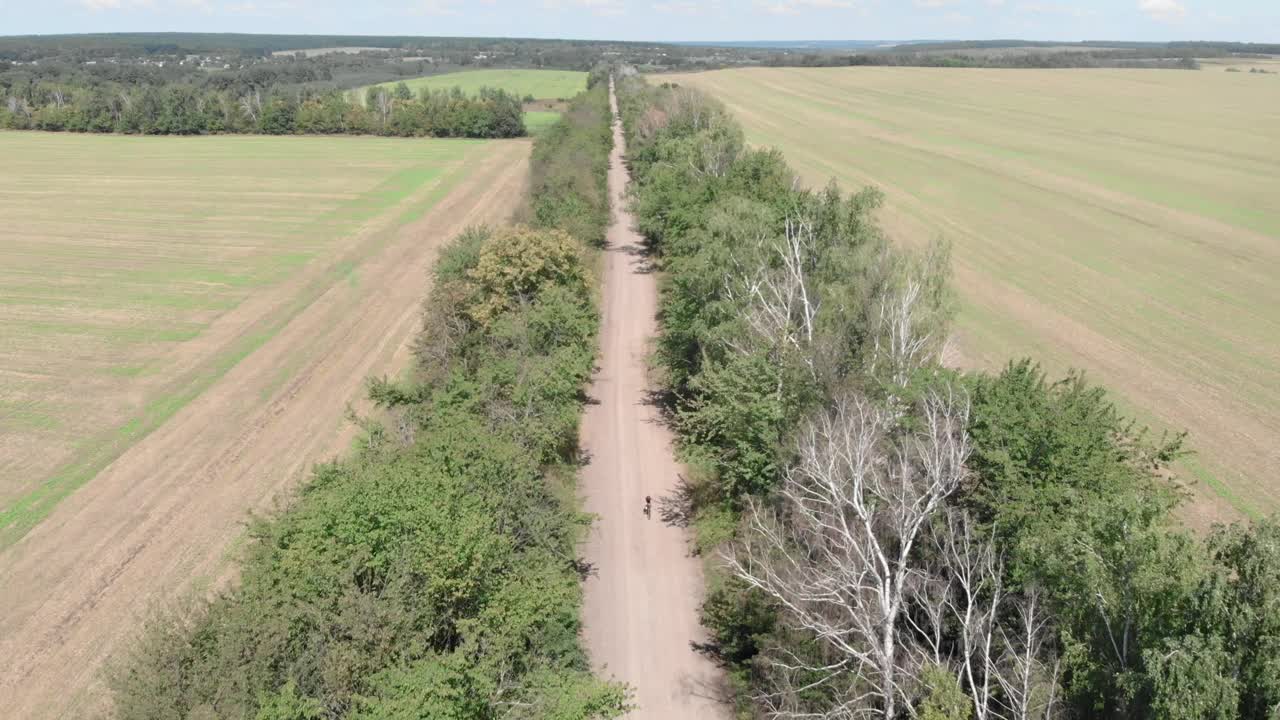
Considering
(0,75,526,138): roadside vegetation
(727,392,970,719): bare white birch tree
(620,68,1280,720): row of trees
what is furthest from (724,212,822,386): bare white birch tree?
(0,75,526,138): roadside vegetation

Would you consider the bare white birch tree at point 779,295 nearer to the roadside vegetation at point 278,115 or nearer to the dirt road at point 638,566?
the dirt road at point 638,566

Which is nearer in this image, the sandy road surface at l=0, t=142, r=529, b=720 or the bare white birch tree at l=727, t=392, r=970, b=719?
the bare white birch tree at l=727, t=392, r=970, b=719

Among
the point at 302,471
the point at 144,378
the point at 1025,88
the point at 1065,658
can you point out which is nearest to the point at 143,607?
the point at 302,471


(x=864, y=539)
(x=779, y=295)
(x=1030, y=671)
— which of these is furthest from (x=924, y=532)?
(x=779, y=295)

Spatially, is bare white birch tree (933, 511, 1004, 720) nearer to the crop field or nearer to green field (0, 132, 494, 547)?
the crop field

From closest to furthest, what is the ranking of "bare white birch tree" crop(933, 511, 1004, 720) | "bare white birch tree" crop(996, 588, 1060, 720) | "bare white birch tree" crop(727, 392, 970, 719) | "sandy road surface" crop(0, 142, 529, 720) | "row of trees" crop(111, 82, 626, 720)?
"bare white birch tree" crop(996, 588, 1060, 720), "row of trees" crop(111, 82, 626, 720), "bare white birch tree" crop(727, 392, 970, 719), "bare white birch tree" crop(933, 511, 1004, 720), "sandy road surface" crop(0, 142, 529, 720)

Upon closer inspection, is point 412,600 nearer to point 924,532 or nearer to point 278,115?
point 924,532
